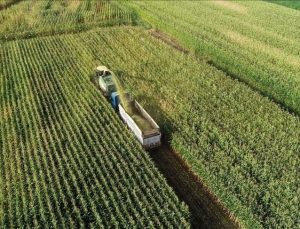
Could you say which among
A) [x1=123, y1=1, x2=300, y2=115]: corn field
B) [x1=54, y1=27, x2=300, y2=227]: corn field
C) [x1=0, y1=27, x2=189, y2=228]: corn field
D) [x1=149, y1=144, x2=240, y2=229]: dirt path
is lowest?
[x1=149, y1=144, x2=240, y2=229]: dirt path

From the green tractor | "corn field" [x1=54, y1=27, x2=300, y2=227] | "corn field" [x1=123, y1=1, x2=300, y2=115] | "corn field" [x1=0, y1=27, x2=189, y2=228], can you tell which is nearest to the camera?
"corn field" [x1=0, y1=27, x2=189, y2=228]

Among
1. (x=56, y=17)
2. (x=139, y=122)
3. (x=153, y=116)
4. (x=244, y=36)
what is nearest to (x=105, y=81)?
(x=153, y=116)

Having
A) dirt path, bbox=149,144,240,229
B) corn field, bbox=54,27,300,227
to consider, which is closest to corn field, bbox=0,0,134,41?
corn field, bbox=54,27,300,227

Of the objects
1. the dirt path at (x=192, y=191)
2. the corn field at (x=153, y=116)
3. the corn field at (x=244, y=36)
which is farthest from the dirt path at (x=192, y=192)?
the corn field at (x=244, y=36)

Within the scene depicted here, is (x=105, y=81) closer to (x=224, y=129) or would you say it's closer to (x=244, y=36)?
(x=224, y=129)

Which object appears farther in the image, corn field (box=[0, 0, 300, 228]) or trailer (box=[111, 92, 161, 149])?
trailer (box=[111, 92, 161, 149])

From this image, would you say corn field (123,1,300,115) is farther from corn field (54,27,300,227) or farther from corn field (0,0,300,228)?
corn field (54,27,300,227)

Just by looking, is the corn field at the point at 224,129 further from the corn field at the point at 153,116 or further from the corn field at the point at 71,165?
the corn field at the point at 71,165
